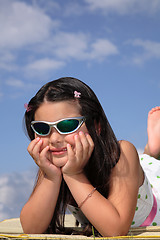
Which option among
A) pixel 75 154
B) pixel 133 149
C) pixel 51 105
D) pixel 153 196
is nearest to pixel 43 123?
pixel 51 105

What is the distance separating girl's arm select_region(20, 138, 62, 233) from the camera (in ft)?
10.3

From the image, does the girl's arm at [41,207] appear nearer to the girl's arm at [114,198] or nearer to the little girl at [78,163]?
the little girl at [78,163]

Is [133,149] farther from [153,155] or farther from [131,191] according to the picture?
[153,155]

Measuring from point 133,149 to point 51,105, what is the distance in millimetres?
877

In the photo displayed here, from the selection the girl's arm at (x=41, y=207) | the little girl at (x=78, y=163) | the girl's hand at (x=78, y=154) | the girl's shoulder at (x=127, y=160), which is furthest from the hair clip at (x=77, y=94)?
the girl's arm at (x=41, y=207)

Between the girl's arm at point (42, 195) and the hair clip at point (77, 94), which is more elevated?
the hair clip at point (77, 94)

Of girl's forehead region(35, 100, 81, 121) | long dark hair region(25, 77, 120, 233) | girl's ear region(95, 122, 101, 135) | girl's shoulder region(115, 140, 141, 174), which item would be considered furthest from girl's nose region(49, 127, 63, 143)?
girl's shoulder region(115, 140, 141, 174)

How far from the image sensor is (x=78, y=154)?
298cm

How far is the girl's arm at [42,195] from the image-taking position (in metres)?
3.13

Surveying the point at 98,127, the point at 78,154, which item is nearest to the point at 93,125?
the point at 98,127

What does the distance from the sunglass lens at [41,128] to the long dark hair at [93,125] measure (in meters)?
0.18

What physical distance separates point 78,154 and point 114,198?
0.52 metres

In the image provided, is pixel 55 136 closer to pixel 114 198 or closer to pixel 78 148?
pixel 78 148

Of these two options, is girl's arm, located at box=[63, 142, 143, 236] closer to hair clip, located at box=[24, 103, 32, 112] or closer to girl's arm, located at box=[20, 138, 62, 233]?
girl's arm, located at box=[20, 138, 62, 233]
